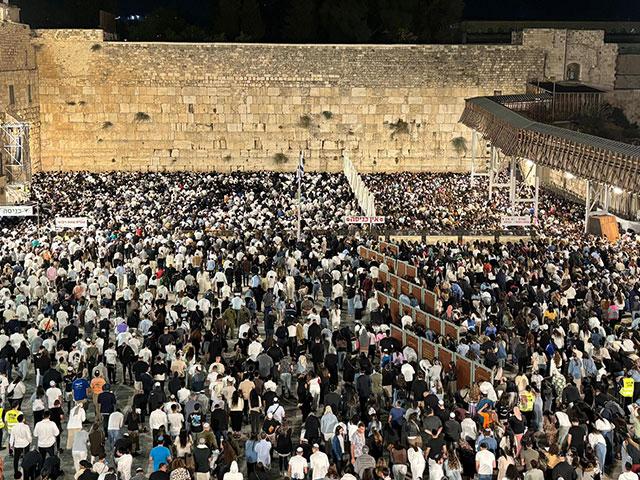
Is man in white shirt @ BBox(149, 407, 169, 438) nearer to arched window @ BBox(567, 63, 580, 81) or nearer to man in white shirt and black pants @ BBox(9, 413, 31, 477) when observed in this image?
man in white shirt and black pants @ BBox(9, 413, 31, 477)

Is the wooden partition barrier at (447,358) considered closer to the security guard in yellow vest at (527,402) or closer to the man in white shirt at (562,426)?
the security guard in yellow vest at (527,402)

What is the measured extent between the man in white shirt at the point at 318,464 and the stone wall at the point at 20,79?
89.7 ft

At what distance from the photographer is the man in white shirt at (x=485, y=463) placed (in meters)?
11.4

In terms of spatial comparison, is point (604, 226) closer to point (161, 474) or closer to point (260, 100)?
point (260, 100)

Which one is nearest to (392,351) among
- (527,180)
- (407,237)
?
(407,237)

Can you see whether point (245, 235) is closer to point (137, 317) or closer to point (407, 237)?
point (407, 237)

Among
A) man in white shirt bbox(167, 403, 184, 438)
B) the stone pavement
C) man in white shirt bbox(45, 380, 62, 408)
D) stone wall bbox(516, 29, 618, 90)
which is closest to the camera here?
man in white shirt bbox(167, 403, 184, 438)

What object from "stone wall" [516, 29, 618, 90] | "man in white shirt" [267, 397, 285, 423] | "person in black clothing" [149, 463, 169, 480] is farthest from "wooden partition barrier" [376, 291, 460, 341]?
"stone wall" [516, 29, 618, 90]

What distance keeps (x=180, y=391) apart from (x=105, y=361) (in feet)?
8.32

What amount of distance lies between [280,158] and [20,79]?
10521 mm

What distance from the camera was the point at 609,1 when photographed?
269ft

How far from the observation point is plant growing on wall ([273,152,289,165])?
4119 cm

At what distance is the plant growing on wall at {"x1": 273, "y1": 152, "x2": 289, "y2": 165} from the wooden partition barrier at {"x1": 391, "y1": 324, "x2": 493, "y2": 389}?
2501 centimetres

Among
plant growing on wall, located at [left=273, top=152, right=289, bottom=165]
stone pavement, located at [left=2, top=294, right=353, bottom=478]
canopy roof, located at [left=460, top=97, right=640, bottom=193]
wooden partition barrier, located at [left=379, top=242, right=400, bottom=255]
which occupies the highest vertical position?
canopy roof, located at [left=460, top=97, right=640, bottom=193]
